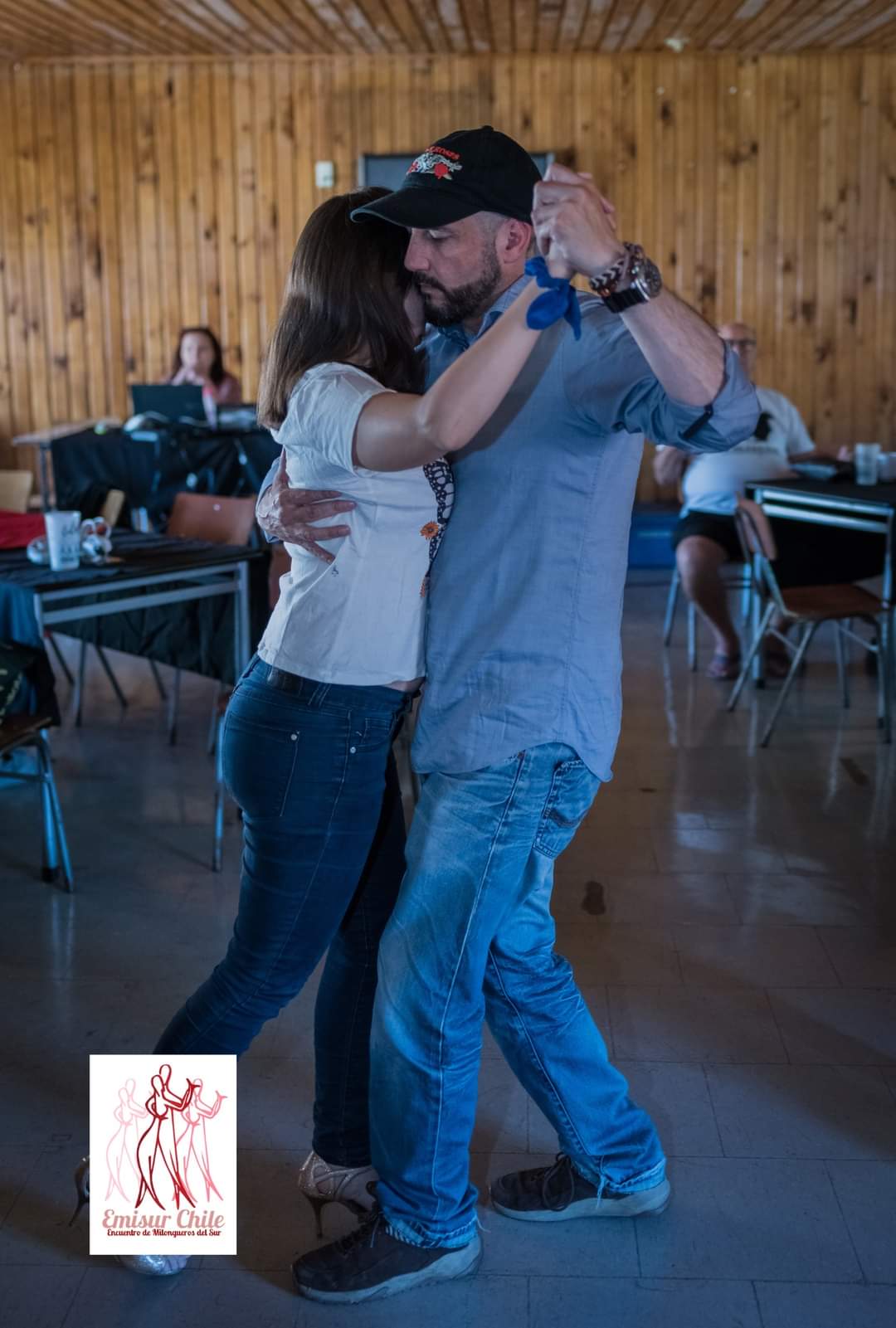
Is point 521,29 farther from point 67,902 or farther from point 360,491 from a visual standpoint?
point 360,491

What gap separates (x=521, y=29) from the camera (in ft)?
26.4

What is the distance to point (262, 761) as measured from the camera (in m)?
1.75

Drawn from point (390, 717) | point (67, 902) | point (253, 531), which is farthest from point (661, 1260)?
point (253, 531)

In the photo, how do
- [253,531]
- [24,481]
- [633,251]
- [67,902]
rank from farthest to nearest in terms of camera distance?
[24,481], [253,531], [67,902], [633,251]

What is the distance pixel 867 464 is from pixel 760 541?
757 millimetres

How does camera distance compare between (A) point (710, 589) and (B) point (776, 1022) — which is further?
(A) point (710, 589)

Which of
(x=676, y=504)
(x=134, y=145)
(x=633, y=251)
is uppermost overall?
(x=134, y=145)

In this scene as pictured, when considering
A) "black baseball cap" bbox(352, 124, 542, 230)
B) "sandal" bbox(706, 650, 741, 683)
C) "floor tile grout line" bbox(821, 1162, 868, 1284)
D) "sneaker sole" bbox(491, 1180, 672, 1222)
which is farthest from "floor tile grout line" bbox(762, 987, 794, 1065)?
"sandal" bbox(706, 650, 741, 683)

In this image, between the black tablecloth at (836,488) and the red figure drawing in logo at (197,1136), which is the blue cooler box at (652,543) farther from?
the red figure drawing in logo at (197,1136)

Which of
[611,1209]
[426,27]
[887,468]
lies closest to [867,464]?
[887,468]

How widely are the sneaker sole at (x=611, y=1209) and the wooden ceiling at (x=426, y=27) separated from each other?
693 cm

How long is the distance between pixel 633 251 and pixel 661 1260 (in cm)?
141

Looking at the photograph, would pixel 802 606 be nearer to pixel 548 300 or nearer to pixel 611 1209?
Answer: pixel 611 1209

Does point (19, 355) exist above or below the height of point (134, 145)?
below
